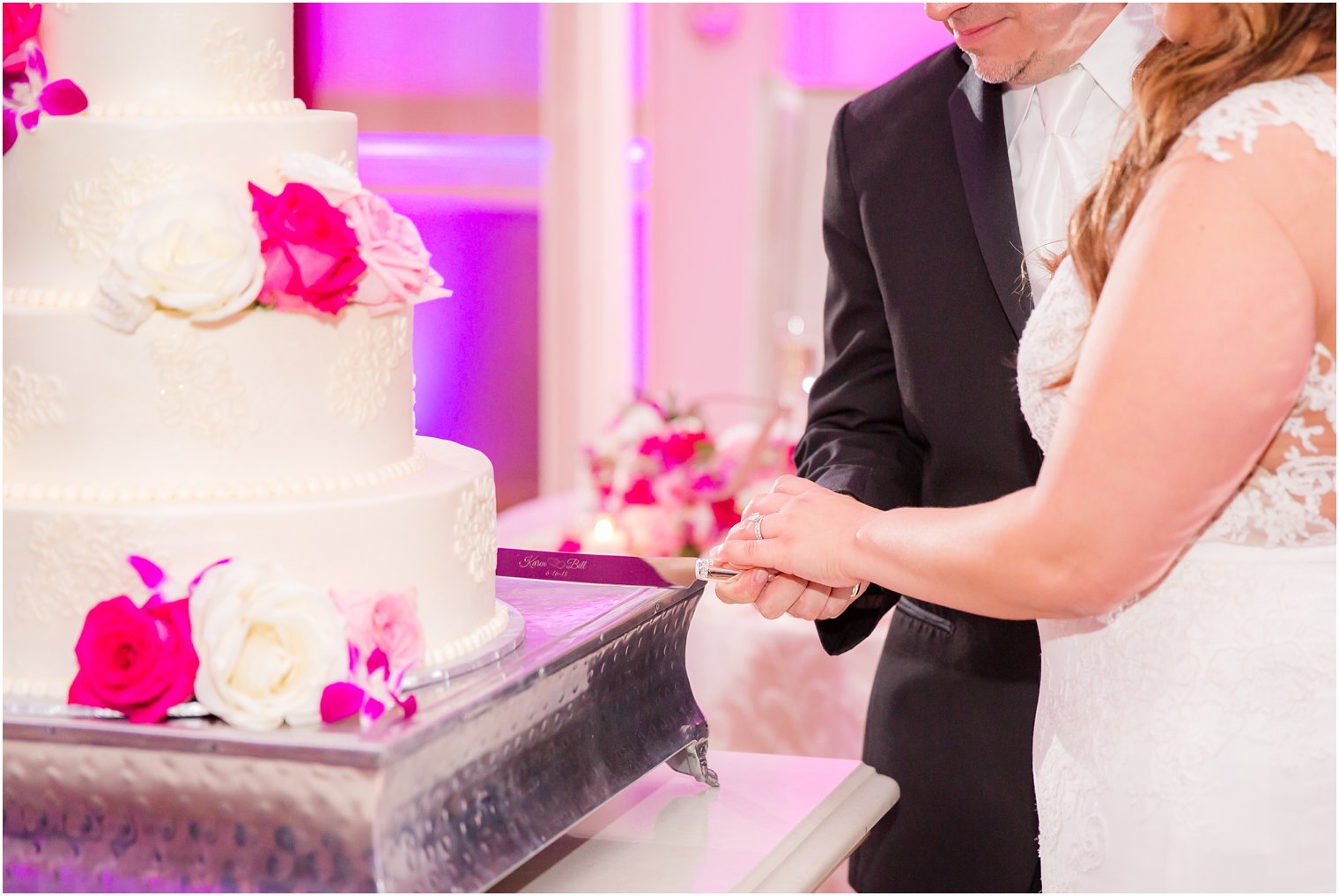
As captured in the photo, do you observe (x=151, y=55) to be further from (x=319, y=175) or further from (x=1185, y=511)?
(x=1185, y=511)

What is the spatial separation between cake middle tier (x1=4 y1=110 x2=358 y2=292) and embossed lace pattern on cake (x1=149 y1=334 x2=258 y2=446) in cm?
13

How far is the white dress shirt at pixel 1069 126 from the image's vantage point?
2.27 meters

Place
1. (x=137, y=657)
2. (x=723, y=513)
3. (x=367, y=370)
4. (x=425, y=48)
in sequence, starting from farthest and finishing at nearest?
(x=425, y=48) → (x=723, y=513) → (x=367, y=370) → (x=137, y=657)

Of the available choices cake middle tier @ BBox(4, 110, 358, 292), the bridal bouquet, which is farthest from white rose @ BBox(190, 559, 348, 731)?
the bridal bouquet

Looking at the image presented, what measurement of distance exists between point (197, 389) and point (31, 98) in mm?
375

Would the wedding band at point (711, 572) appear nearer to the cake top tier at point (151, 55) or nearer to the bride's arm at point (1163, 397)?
the bride's arm at point (1163, 397)

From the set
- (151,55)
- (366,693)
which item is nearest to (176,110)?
(151,55)

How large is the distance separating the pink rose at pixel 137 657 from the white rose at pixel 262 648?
0.05 feet

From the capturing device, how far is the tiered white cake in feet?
5.06

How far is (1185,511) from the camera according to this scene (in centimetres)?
141

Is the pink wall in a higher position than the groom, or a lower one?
higher

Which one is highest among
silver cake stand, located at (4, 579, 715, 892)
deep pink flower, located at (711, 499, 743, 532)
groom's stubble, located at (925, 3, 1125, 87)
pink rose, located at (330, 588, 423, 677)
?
groom's stubble, located at (925, 3, 1125, 87)

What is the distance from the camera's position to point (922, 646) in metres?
2.44

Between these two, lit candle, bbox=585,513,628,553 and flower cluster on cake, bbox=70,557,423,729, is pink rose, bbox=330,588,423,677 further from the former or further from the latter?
lit candle, bbox=585,513,628,553
